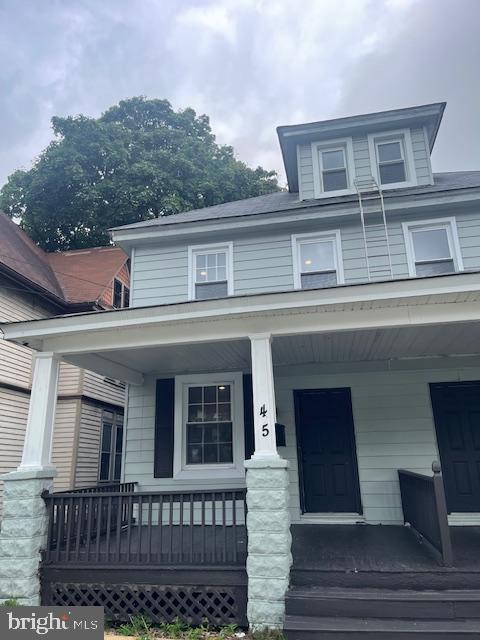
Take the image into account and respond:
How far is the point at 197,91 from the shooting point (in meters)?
26.4

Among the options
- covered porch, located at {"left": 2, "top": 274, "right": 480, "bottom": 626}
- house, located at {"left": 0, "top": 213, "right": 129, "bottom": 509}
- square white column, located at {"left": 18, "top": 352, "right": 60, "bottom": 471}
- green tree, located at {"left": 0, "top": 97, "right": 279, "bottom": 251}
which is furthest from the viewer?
green tree, located at {"left": 0, "top": 97, "right": 279, "bottom": 251}

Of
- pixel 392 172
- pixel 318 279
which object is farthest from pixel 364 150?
pixel 318 279

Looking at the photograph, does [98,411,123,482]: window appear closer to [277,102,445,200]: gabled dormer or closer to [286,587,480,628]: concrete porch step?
[277,102,445,200]: gabled dormer

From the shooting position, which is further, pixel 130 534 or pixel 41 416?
pixel 41 416

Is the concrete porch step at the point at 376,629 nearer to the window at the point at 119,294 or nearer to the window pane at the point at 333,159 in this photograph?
the window pane at the point at 333,159

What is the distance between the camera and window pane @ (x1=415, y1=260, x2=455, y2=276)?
654 cm

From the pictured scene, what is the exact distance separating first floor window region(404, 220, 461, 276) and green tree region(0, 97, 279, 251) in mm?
13783

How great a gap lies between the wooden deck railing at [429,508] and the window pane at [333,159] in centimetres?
A: 551

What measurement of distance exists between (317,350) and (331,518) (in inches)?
96.0

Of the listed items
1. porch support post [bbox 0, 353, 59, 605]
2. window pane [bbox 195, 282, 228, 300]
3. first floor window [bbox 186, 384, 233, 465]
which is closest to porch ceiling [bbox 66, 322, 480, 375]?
first floor window [bbox 186, 384, 233, 465]

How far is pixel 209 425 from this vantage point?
21.0 ft

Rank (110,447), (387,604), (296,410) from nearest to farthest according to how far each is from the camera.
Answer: (387,604) < (296,410) < (110,447)

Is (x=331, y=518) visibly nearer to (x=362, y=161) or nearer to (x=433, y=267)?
(x=433, y=267)

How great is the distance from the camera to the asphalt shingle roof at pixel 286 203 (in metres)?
6.93
